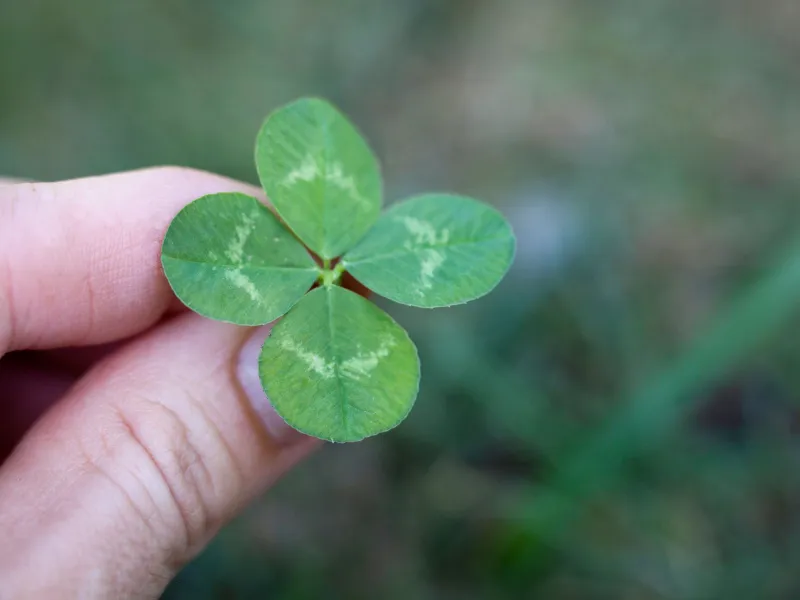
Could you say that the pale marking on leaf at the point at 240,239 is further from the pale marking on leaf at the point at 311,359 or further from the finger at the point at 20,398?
the finger at the point at 20,398

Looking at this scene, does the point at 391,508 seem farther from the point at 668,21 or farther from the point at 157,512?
the point at 668,21

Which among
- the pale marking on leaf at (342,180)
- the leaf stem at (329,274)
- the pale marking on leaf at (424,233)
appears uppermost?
the pale marking on leaf at (342,180)

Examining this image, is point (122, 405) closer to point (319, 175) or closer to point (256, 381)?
point (256, 381)

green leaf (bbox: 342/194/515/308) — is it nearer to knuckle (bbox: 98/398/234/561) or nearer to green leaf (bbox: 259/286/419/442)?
green leaf (bbox: 259/286/419/442)

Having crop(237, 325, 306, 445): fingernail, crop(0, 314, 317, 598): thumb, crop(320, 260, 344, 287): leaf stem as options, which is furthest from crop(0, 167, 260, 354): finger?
crop(320, 260, 344, 287): leaf stem

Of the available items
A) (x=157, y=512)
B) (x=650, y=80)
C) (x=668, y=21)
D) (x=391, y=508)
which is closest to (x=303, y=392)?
(x=157, y=512)

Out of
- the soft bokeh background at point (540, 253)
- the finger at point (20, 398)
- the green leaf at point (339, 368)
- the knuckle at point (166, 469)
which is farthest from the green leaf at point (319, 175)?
the soft bokeh background at point (540, 253)
